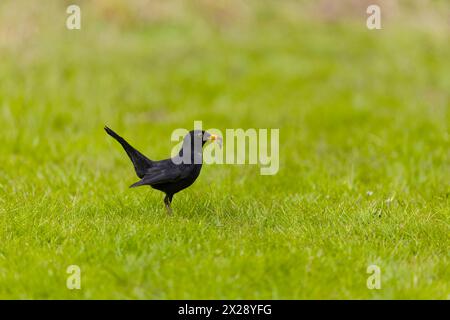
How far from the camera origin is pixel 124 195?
528 cm

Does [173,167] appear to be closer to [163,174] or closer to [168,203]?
[163,174]

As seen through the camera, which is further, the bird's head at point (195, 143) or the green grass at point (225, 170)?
the bird's head at point (195, 143)

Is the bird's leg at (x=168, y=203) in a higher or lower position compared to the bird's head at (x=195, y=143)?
lower

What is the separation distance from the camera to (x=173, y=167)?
15.2 feet

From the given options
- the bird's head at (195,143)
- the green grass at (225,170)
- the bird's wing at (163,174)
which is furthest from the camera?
the bird's head at (195,143)

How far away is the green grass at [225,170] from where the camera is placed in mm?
3746

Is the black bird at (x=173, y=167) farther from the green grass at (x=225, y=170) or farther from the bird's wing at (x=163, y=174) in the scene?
the green grass at (x=225, y=170)

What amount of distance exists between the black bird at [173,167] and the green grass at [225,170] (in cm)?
26

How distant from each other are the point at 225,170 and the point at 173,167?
1861 mm

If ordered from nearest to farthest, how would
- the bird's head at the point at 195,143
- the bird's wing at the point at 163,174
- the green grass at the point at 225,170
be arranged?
the green grass at the point at 225,170 → the bird's wing at the point at 163,174 → the bird's head at the point at 195,143

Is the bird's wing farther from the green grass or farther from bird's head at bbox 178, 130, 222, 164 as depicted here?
the green grass

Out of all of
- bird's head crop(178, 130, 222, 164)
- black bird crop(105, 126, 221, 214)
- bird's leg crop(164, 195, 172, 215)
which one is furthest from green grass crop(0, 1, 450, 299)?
bird's head crop(178, 130, 222, 164)

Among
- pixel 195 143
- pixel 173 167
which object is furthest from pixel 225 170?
pixel 173 167

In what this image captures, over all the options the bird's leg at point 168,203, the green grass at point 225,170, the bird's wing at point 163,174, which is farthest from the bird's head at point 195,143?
the green grass at point 225,170
